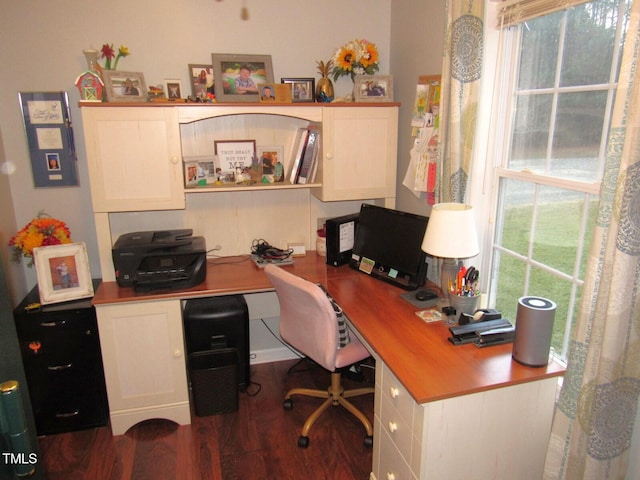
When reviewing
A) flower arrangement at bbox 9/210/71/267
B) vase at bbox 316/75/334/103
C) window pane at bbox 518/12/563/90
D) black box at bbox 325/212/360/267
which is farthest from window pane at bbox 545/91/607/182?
flower arrangement at bbox 9/210/71/267

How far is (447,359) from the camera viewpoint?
1.72 metres

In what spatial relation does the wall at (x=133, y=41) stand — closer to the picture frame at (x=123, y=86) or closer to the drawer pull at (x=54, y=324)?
the picture frame at (x=123, y=86)

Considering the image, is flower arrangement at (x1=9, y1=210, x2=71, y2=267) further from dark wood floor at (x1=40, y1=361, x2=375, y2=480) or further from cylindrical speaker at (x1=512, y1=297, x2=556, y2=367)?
cylindrical speaker at (x1=512, y1=297, x2=556, y2=367)

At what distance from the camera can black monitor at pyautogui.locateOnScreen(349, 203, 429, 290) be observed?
7.80 ft

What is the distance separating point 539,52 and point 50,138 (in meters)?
2.50

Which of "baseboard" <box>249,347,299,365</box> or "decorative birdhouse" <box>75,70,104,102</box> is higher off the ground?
"decorative birdhouse" <box>75,70,104,102</box>

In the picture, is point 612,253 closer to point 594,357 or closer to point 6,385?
point 594,357

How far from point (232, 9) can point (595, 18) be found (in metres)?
1.89

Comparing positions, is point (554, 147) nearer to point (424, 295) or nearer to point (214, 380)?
point (424, 295)

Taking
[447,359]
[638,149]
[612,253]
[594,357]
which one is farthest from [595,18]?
[447,359]

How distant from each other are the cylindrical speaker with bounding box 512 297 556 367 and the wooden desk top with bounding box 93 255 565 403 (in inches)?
1.5

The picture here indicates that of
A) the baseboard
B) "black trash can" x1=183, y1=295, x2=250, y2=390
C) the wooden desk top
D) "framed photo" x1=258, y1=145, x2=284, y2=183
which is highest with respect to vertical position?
"framed photo" x1=258, y1=145, x2=284, y2=183

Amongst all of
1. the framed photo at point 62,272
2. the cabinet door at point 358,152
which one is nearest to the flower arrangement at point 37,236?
the framed photo at point 62,272

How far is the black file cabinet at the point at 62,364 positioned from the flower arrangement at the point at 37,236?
0.89 feet
